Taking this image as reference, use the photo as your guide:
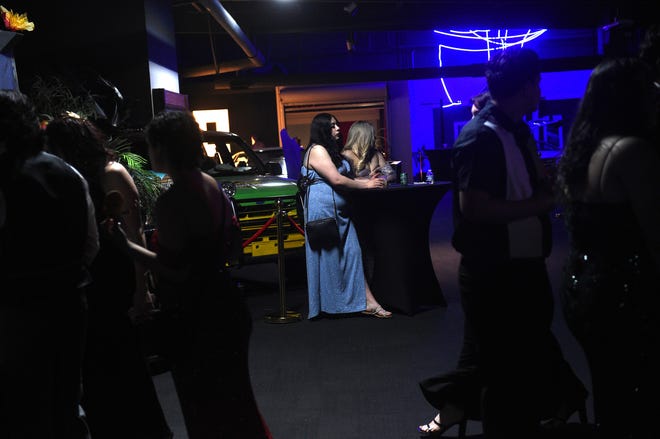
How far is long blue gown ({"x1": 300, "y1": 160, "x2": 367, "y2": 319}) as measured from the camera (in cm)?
597

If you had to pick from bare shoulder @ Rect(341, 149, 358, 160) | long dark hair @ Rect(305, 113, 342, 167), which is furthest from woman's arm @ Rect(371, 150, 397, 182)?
long dark hair @ Rect(305, 113, 342, 167)

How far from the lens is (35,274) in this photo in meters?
2.37

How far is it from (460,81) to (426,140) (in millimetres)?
2036

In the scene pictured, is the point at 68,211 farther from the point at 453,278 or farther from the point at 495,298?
the point at 453,278

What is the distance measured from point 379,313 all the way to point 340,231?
80cm

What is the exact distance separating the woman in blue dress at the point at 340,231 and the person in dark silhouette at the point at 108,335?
9.17ft

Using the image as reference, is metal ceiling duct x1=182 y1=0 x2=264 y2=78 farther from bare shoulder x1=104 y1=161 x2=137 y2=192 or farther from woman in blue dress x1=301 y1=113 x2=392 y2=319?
bare shoulder x1=104 y1=161 x2=137 y2=192

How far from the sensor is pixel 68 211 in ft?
8.05

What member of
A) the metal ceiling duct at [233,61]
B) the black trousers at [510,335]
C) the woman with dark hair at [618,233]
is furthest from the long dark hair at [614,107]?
the metal ceiling duct at [233,61]

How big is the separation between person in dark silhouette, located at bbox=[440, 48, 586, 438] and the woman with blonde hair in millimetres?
3292

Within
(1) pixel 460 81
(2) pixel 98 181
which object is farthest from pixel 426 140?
(2) pixel 98 181

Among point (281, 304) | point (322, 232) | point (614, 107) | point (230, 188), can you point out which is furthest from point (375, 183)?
point (614, 107)

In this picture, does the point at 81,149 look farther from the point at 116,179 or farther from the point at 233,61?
the point at 233,61

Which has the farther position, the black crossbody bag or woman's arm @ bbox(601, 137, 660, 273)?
the black crossbody bag
